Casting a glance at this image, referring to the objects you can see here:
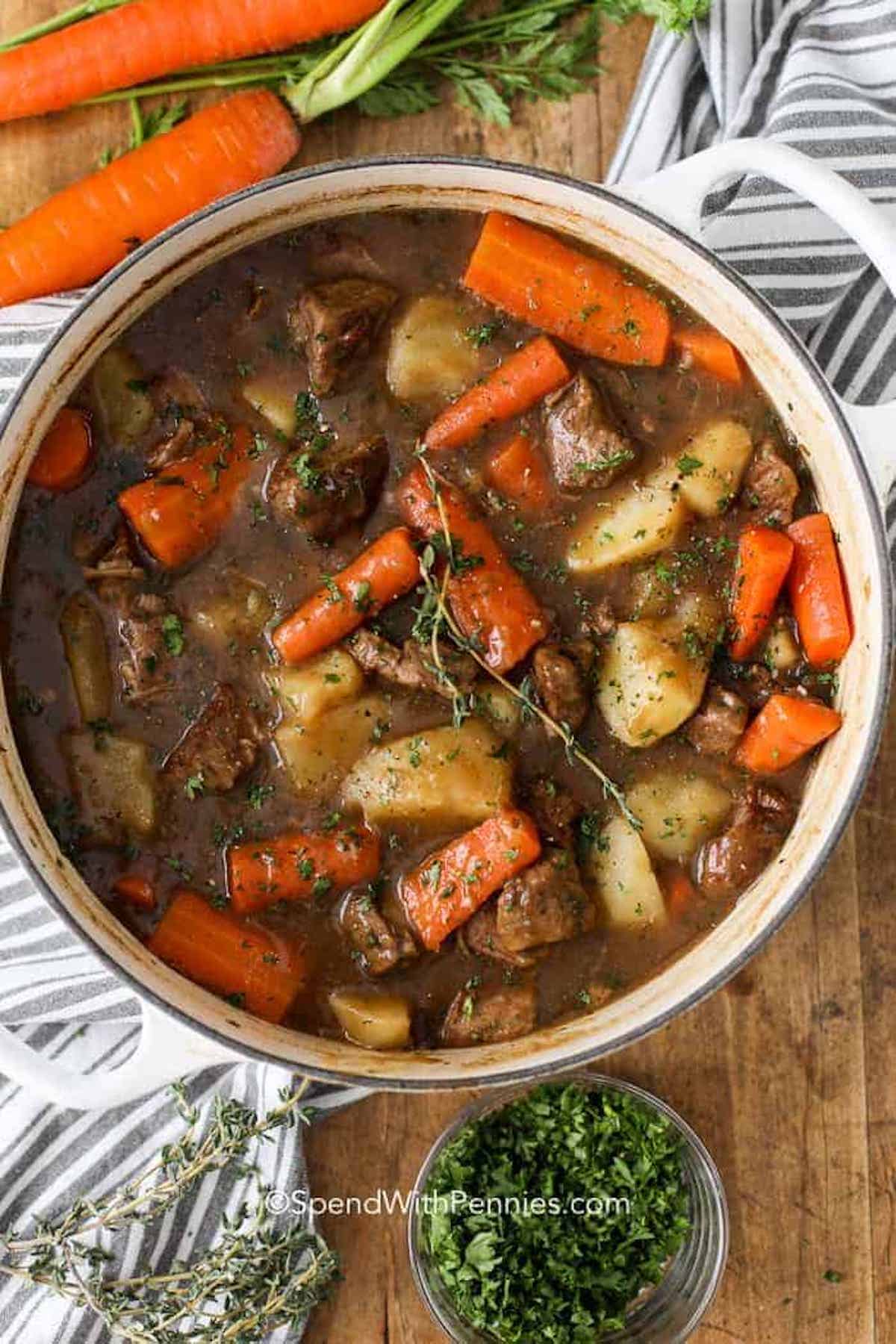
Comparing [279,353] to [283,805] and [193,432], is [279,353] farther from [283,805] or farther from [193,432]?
[283,805]

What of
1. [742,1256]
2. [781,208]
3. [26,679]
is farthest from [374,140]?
[742,1256]

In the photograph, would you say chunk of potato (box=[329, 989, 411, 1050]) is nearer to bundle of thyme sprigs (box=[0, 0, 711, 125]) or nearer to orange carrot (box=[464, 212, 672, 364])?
orange carrot (box=[464, 212, 672, 364])

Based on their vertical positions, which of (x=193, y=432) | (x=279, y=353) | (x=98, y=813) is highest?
(x=279, y=353)

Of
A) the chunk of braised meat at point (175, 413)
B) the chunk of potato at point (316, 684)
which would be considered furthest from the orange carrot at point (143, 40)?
the chunk of potato at point (316, 684)

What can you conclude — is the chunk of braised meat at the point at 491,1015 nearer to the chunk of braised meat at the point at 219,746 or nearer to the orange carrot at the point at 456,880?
the orange carrot at the point at 456,880

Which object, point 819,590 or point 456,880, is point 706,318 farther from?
point 456,880

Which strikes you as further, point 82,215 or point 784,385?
point 82,215
